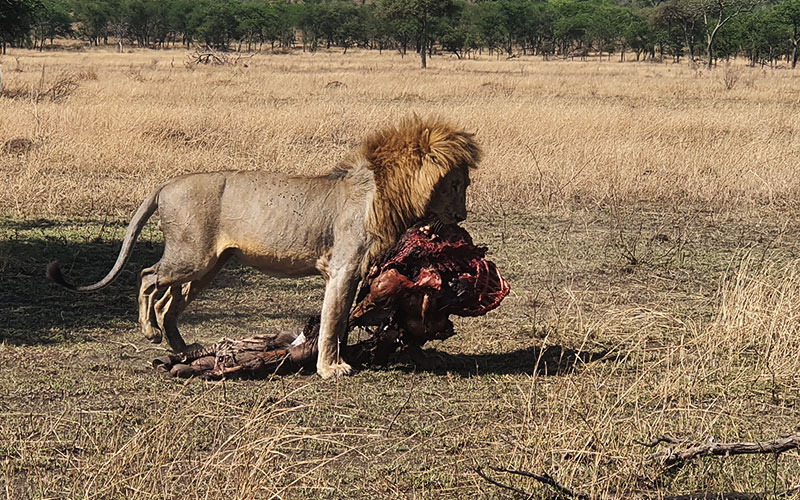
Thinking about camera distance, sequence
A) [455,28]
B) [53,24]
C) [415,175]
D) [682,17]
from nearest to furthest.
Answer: [415,175] < [682,17] < [455,28] < [53,24]

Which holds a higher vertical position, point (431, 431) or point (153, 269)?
point (153, 269)

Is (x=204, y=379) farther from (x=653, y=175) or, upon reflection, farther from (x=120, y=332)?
(x=653, y=175)

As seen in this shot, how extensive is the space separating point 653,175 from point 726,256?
Answer: 335 cm

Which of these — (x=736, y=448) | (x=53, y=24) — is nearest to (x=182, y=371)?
(x=736, y=448)

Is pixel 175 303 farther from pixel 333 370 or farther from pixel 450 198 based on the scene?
pixel 450 198

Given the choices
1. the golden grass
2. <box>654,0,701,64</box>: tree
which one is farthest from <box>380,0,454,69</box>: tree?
the golden grass

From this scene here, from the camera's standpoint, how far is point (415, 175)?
5266 millimetres

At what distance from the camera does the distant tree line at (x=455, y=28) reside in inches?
2274

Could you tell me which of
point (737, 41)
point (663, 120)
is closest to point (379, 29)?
point (737, 41)

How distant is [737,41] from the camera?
57.1 meters

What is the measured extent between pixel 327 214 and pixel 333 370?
2.77ft

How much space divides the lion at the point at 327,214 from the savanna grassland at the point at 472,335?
57 centimetres

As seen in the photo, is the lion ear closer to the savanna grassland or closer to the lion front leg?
the lion front leg

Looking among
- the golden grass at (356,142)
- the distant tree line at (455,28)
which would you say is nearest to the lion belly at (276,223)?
the golden grass at (356,142)
